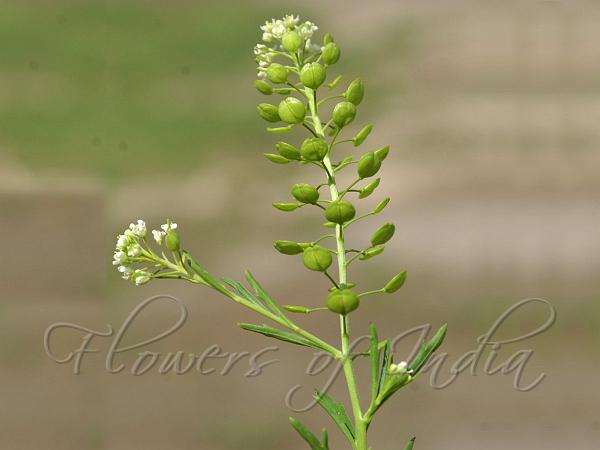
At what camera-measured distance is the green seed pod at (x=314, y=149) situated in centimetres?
51

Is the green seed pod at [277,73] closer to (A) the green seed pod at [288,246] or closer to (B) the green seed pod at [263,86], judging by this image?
(B) the green seed pod at [263,86]

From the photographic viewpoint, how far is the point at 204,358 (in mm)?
1011

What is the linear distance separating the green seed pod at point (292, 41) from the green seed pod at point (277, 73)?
0.05 ft

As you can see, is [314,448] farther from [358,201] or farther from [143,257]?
[358,201]

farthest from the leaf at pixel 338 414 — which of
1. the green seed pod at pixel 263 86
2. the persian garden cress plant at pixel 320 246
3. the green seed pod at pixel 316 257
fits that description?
the green seed pod at pixel 263 86

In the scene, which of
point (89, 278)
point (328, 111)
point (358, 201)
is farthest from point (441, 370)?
point (89, 278)

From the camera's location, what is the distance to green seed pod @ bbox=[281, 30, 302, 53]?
1.78 feet

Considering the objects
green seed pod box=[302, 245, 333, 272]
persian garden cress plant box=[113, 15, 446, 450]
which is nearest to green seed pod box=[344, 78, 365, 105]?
persian garden cress plant box=[113, 15, 446, 450]

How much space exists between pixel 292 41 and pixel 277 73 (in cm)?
2

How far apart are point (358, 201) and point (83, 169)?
36cm

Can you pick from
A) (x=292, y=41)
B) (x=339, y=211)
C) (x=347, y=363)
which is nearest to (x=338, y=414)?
(x=347, y=363)

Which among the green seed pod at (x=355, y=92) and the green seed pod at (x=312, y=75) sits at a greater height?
the green seed pod at (x=312, y=75)

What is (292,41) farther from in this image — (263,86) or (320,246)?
(320,246)

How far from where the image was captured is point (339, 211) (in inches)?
19.7
